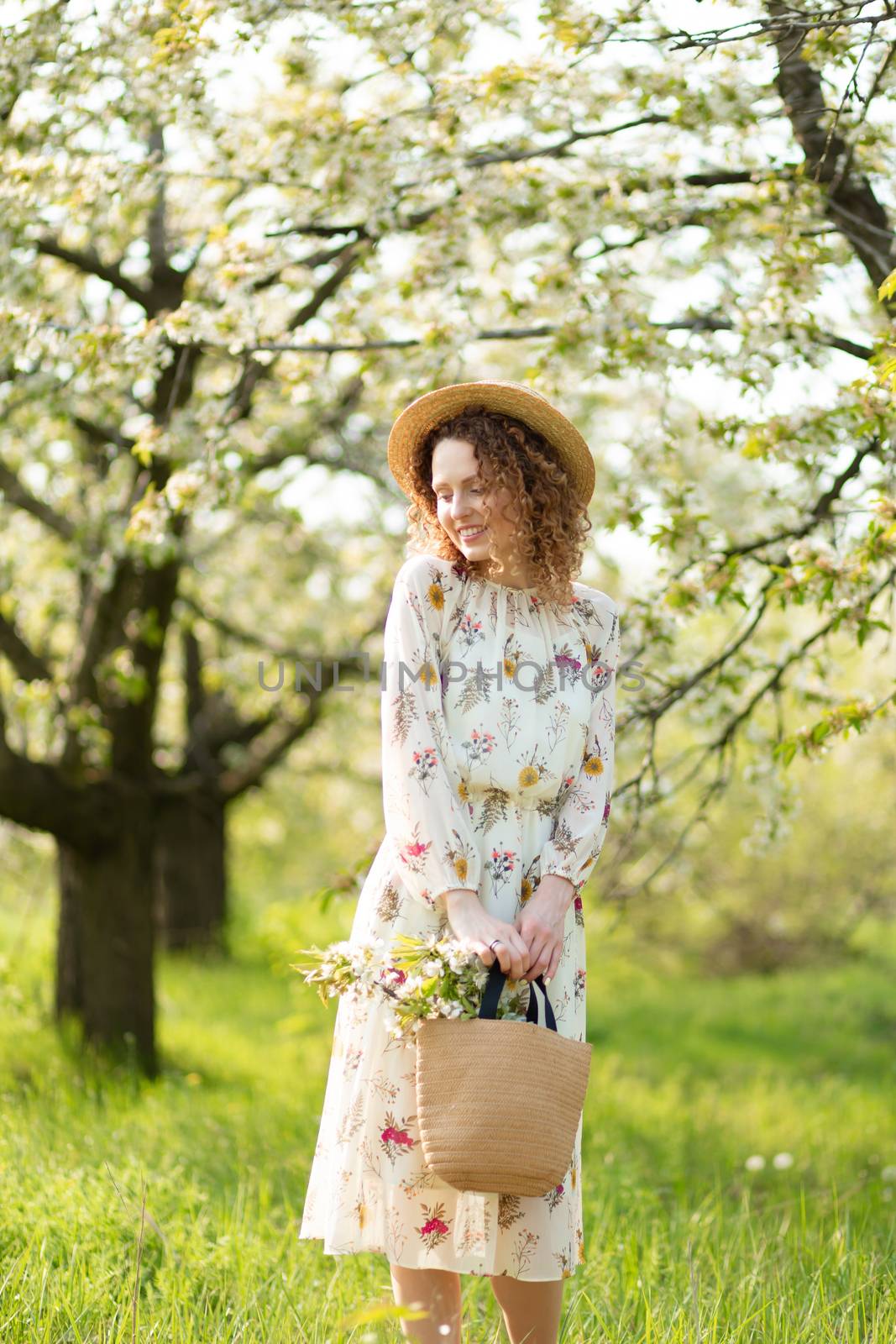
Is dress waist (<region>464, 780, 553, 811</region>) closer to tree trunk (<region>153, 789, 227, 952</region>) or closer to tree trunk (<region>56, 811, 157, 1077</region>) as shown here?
tree trunk (<region>56, 811, 157, 1077</region>)

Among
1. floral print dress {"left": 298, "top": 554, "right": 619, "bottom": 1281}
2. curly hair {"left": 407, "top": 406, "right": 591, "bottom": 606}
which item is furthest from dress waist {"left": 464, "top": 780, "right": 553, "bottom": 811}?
curly hair {"left": 407, "top": 406, "right": 591, "bottom": 606}

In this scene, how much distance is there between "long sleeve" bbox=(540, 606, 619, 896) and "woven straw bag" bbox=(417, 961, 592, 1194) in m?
0.33

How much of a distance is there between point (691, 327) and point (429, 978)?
99.6 inches

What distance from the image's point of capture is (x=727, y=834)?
1153cm

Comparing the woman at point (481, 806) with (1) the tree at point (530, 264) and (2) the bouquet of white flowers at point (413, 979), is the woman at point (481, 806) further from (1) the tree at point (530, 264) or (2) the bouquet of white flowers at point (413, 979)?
(1) the tree at point (530, 264)

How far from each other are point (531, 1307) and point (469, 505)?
1445mm

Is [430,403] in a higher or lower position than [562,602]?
higher

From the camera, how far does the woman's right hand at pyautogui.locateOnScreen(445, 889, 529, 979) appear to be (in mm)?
2102

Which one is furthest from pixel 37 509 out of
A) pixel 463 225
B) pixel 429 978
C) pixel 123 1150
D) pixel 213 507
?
pixel 429 978

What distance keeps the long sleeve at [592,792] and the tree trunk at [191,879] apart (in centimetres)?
803

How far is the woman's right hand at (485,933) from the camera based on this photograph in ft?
6.89

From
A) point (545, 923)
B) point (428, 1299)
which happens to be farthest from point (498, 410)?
point (428, 1299)

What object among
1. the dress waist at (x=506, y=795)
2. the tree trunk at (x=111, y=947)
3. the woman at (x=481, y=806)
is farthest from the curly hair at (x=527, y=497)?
the tree trunk at (x=111, y=947)

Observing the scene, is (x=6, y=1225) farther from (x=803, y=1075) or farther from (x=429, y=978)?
(x=803, y=1075)
